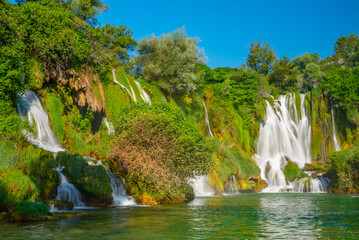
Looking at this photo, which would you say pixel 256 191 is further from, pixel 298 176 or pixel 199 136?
pixel 199 136

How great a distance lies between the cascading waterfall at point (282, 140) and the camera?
53.3 m

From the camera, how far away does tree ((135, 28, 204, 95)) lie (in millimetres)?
47094

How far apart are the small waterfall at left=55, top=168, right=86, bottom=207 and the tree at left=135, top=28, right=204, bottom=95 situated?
26.7m

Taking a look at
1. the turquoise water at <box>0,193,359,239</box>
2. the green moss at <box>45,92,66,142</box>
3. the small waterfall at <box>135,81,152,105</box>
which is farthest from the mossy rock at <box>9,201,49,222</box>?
the small waterfall at <box>135,81,152,105</box>

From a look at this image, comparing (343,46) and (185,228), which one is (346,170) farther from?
(343,46)

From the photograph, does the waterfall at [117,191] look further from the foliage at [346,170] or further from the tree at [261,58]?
the tree at [261,58]

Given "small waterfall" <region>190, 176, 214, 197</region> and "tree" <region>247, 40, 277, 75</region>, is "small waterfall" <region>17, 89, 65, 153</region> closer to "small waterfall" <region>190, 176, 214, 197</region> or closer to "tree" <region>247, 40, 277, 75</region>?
"small waterfall" <region>190, 176, 214, 197</region>

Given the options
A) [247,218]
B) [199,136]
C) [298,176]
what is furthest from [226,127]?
[247,218]

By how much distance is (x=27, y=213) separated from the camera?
49.0ft

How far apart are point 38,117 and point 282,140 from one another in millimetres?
41621

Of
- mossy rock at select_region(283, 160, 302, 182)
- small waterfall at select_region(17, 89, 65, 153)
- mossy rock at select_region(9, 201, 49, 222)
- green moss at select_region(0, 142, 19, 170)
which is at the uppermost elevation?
small waterfall at select_region(17, 89, 65, 153)

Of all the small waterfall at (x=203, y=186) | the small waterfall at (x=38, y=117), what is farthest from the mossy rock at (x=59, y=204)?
the small waterfall at (x=203, y=186)

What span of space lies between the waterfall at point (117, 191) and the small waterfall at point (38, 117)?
3651 millimetres

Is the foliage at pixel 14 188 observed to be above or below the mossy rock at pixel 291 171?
below
